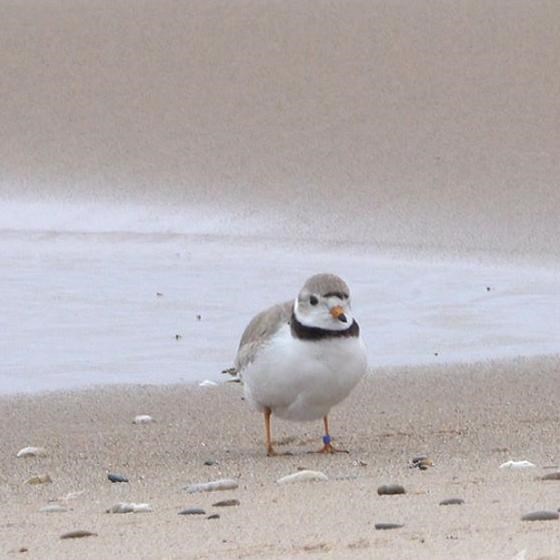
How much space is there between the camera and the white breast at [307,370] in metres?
5.95

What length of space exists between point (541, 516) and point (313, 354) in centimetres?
175

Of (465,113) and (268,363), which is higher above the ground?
(465,113)

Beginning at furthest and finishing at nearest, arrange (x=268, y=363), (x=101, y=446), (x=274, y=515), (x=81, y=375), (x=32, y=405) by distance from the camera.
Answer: (x=81, y=375)
(x=32, y=405)
(x=101, y=446)
(x=268, y=363)
(x=274, y=515)

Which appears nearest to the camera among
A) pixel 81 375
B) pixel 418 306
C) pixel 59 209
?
pixel 81 375

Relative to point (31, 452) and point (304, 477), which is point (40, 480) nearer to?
point (31, 452)

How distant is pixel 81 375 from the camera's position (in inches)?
311

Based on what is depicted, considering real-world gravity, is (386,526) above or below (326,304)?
below

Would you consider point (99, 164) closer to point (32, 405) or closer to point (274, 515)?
point (32, 405)

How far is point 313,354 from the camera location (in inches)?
235

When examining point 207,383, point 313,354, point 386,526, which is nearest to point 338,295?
point 313,354

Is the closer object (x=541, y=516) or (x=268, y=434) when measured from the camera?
(x=541, y=516)

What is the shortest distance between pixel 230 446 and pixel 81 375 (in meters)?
1.56

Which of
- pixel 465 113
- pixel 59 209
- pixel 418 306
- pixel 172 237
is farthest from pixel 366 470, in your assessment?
pixel 465 113

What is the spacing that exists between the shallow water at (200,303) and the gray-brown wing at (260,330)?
4.59 feet
